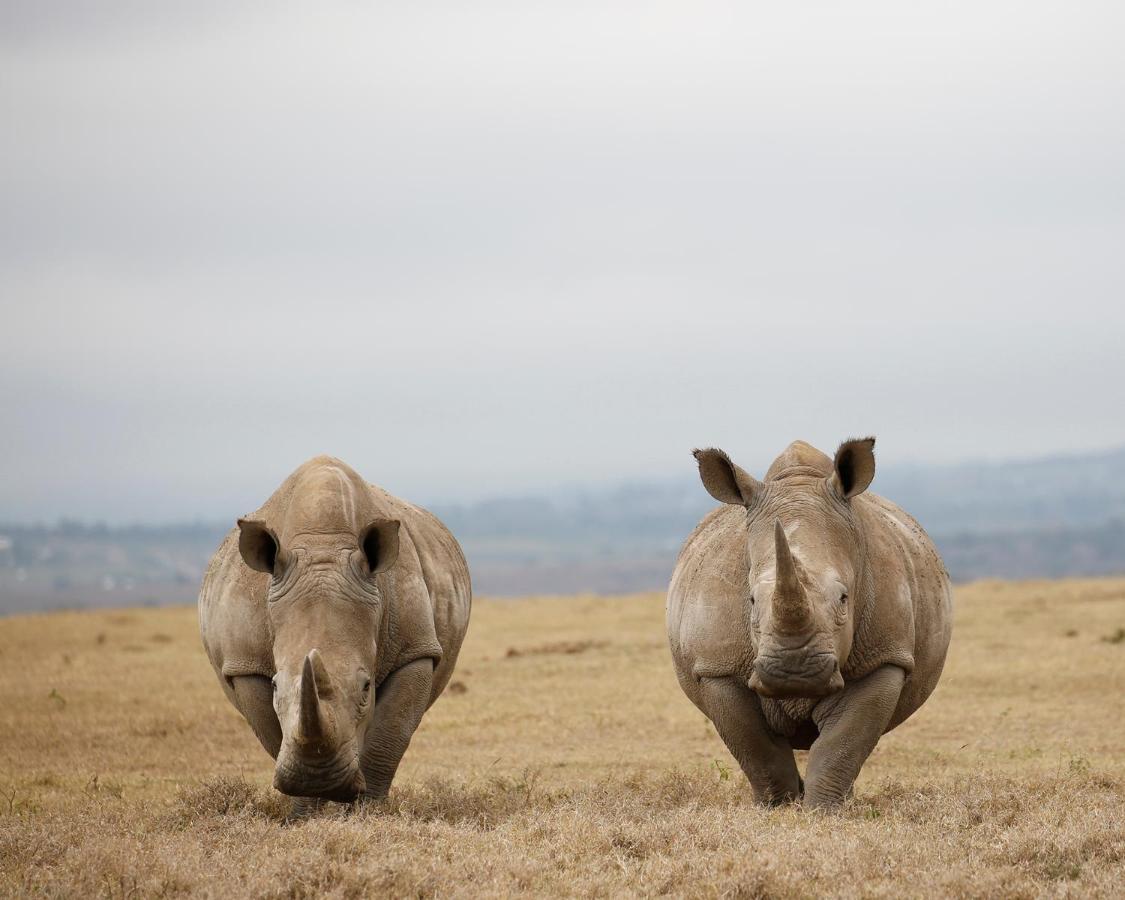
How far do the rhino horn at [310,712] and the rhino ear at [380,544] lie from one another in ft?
3.52

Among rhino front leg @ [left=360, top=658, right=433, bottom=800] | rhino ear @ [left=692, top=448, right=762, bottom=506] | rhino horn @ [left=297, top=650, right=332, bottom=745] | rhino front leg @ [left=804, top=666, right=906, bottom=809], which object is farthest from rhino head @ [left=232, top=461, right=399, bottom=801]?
rhino front leg @ [left=804, top=666, right=906, bottom=809]

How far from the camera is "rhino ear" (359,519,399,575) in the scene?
941 centimetres

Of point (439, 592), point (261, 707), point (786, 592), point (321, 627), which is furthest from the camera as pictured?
point (439, 592)

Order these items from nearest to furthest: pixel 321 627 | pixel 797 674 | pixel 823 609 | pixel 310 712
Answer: pixel 310 712
pixel 797 674
pixel 823 609
pixel 321 627

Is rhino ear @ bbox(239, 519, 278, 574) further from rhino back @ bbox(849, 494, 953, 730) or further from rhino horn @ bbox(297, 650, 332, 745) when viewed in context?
rhino back @ bbox(849, 494, 953, 730)

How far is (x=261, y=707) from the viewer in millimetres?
9539

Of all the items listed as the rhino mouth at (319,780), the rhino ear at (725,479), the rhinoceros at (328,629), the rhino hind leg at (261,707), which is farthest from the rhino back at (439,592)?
the rhino ear at (725,479)

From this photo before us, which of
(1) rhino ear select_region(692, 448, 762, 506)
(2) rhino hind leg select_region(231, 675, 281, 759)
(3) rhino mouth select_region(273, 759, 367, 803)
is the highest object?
(1) rhino ear select_region(692, 448, 762, 506)

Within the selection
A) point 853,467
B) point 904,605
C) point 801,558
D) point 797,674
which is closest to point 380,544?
point 801,558

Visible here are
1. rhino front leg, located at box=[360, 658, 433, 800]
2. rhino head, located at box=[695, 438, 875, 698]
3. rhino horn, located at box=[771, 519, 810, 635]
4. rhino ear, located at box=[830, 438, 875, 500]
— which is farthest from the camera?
rhino front leg, located at box=[360, 658, 433, 800]

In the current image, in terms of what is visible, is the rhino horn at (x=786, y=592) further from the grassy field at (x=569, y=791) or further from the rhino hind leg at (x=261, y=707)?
the rhino hind leg at (x=261, y=707)

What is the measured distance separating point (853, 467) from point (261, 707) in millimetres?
3774

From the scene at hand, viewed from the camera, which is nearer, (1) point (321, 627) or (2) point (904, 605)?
(1) point (321, 627)

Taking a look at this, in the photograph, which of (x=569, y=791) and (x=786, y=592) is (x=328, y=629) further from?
(x=569, y=791)
